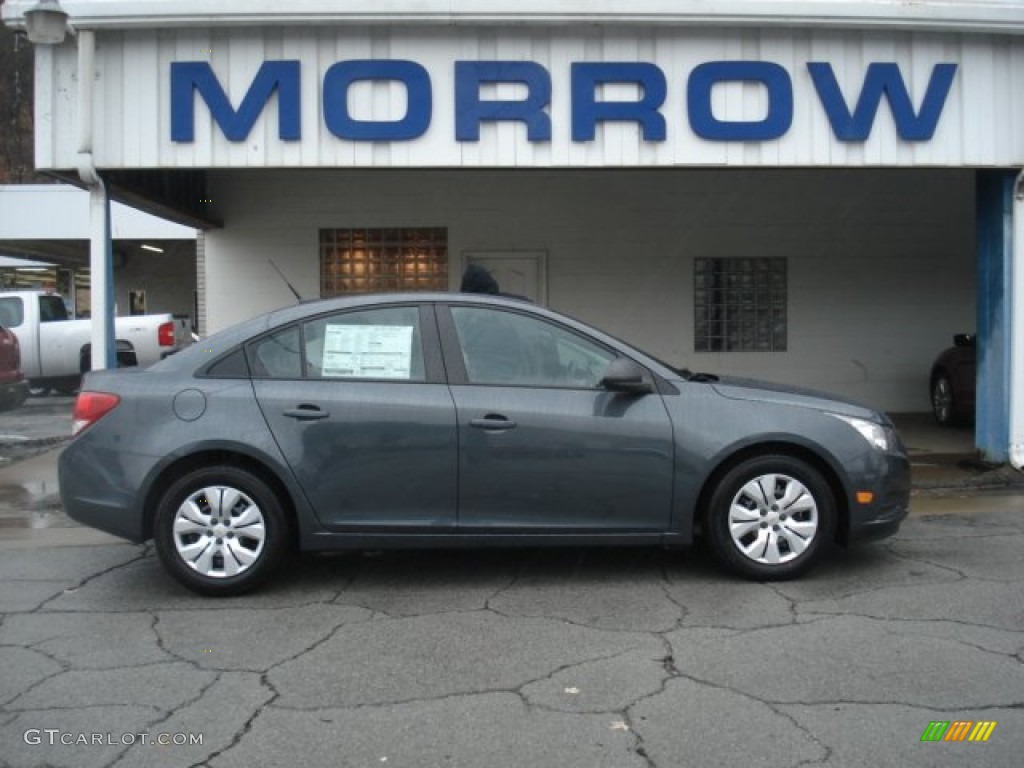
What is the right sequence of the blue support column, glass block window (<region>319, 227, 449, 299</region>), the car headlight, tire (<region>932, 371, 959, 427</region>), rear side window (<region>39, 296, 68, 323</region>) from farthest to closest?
rear side window (<region>39, 296, 68, 323</region>)
glass block window (<region>319, 227, 449, 299</region>)
tire (<region>932, 371, 959, 427</region>)
the blue support column
the car headlight

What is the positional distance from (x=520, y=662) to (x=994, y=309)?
21.0 feet

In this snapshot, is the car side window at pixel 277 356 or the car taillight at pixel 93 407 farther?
the car side window at pixel 277 356

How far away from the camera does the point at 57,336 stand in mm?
16719

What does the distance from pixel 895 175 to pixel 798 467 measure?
27.2ft

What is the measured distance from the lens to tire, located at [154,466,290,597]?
5035 mm

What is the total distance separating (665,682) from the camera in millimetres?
4004

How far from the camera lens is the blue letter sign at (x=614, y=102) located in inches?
306

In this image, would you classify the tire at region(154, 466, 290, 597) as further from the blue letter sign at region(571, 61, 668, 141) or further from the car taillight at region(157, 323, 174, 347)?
the car taillight at region(157, 323, 174, 347)

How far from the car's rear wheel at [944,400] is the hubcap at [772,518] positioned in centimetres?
673

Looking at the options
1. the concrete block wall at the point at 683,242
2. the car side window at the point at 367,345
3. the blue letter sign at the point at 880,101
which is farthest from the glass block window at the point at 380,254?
the car side window at the point at 367,345

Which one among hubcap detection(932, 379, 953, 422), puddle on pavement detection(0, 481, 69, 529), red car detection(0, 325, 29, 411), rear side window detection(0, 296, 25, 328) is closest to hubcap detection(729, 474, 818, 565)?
puddle on pavement detection(0, 481, 69, 529)

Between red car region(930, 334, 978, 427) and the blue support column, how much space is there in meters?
2.17

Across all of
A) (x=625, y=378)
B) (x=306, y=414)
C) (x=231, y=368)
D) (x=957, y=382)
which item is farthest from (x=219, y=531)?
(x=957, y=382)

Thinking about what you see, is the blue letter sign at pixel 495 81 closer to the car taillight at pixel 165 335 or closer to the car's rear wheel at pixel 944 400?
the car's rear wheel at pixel 944 400
